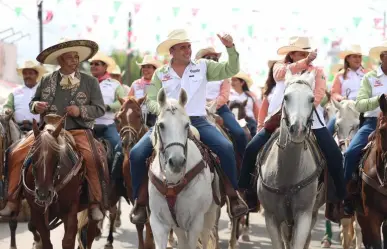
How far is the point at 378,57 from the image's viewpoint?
440 inches

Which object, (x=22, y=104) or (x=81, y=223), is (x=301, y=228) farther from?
(x=22, y=104)

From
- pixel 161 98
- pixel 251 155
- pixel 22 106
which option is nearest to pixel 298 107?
pixel 161 98

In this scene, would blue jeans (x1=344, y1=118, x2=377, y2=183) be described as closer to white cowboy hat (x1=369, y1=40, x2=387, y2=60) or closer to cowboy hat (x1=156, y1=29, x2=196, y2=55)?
white cowboy hat (x1=369, y1=40, x2=387, y2=60)

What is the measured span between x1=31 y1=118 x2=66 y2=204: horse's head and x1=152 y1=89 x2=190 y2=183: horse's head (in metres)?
1.58

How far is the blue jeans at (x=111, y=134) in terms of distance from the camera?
1381 cm

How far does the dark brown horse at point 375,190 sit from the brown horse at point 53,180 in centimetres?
358

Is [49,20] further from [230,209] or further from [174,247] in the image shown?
[230,209]

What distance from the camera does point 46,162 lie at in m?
9.57

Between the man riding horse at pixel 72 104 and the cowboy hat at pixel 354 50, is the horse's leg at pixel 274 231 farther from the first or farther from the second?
the cowboy hat at pixel 354 50

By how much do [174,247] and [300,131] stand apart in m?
5.94

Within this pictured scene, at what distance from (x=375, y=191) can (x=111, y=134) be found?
552cm

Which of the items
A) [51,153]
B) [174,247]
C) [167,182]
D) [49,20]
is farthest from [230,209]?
[49,20]

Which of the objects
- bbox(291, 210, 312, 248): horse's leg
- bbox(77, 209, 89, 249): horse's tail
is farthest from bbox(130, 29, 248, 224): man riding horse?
bbox(77, 209, 89, 249): horse's tail

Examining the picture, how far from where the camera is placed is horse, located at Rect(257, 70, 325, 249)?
920cm
